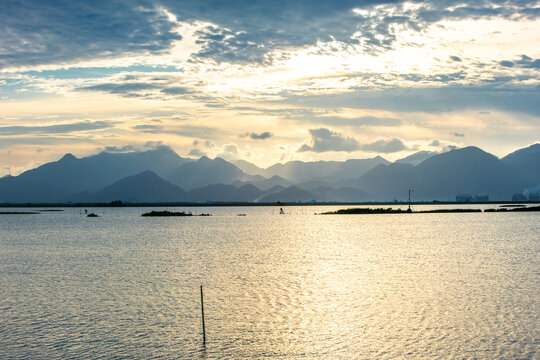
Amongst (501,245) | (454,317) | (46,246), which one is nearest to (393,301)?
(454,317)

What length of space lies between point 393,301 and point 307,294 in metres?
5.83

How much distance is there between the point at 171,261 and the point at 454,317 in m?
32.0

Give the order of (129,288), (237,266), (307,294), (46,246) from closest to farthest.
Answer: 1. (307,294)
2. (129,288)
3. (237,266)
4. (46,246)

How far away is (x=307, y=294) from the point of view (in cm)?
3228

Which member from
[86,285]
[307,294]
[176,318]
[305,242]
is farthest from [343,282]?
[305,242]

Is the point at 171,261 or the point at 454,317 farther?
the point at 171,261

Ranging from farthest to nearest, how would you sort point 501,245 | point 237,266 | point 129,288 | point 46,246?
point 46,246, point 501,245, point 237,266, point 129,288

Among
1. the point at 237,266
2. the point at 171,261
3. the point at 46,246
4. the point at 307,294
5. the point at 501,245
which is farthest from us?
the point at 46,246

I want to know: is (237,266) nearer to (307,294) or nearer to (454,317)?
(307,294)

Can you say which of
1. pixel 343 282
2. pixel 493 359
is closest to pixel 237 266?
pixel 343 282

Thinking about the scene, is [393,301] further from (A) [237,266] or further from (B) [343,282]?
(A) [237,266]

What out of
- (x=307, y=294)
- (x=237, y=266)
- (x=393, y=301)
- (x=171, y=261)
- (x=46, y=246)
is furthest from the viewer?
(x=46, y=246)

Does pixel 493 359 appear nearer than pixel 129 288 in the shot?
Yes

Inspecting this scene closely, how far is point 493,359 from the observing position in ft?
63.5
